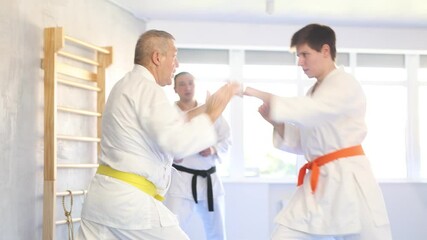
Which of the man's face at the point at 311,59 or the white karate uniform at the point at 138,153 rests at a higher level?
the man's face at the point at 311,59

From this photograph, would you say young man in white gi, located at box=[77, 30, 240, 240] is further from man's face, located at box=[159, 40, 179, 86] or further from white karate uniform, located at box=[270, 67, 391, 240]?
white karate uniform, located at box=[270, 67, 391, 240]

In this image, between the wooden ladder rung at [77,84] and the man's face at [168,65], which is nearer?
the man's face at [168,65]

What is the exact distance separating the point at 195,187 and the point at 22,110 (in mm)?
1361

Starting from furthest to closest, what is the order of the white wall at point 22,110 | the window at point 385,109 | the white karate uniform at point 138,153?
1. the window at point 385,109
2. the white wall at point 22,110
3. the white karate uniform at point 138,153

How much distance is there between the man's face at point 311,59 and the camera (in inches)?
125

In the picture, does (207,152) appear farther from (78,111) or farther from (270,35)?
(270,35)

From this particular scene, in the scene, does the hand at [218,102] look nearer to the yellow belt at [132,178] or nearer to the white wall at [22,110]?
the yellow belt at [132,178]

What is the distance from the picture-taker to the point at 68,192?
5.07 meters

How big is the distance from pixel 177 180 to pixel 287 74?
9.53ft

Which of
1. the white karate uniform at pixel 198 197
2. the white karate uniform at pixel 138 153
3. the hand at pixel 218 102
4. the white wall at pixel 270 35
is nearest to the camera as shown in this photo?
the white karate uniform at pixel 138 153

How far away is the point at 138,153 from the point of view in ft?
8.52

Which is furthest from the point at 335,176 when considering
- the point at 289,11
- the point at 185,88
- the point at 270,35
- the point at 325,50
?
the point at 270,35

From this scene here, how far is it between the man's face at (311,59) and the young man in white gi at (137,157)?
70 centimetres

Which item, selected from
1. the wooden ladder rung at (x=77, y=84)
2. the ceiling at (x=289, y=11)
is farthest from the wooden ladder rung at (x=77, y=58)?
the ceiling at (x=289, y=11)
